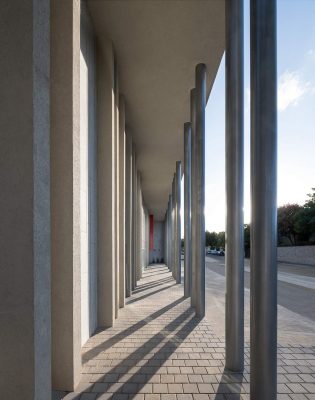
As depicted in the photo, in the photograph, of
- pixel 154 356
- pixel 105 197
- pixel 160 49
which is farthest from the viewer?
pixel 160 49

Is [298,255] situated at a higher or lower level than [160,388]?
lower

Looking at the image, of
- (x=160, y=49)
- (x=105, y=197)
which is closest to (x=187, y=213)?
(x=105, y=197)

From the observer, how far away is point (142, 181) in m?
24.0

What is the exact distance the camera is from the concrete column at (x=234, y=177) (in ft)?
16.4

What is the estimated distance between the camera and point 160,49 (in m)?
8.04

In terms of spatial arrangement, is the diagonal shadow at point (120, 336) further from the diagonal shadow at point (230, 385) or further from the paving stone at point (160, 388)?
the diagonal shadow at point (230, 385)

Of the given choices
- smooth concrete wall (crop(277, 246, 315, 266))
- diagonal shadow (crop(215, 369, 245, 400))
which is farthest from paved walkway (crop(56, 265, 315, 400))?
smooth concrete wall (crop(277, 246, 315, 266))

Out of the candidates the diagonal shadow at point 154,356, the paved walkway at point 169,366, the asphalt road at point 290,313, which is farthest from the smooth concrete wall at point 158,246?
the paved walkway at point 169,366

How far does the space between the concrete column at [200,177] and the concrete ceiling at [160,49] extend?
58cm

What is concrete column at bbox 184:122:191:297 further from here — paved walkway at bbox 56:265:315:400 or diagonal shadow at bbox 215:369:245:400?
diagonal shadow at bbox 215:369:245:400

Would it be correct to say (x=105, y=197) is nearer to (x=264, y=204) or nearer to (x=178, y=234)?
(x=264, y=204)

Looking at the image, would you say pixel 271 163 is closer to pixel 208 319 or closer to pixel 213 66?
pixel 208 319

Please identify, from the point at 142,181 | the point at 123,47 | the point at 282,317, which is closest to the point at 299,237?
the point at 142,181

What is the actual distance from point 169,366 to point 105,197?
360cm
